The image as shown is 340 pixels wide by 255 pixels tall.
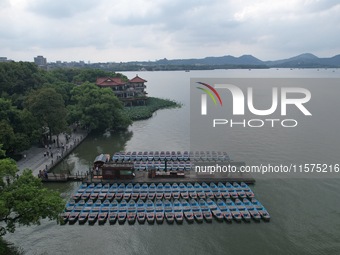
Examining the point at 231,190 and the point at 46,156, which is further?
the point at 46,156

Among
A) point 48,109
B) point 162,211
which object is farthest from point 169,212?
point 48,109

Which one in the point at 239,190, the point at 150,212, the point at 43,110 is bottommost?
the point at 150,212

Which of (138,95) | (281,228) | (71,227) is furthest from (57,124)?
(138,95)

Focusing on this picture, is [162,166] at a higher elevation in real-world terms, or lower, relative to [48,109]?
lower

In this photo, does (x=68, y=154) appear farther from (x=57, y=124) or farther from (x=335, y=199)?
(x=335, y=199)

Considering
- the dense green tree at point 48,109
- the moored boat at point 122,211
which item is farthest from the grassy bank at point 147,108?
the moored boat at point 122,211

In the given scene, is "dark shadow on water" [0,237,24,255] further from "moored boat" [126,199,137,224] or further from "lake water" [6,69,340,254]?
"moored boat" [126,199,137,224]

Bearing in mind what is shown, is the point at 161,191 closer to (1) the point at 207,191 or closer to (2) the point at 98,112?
(1) the point at 207,191
